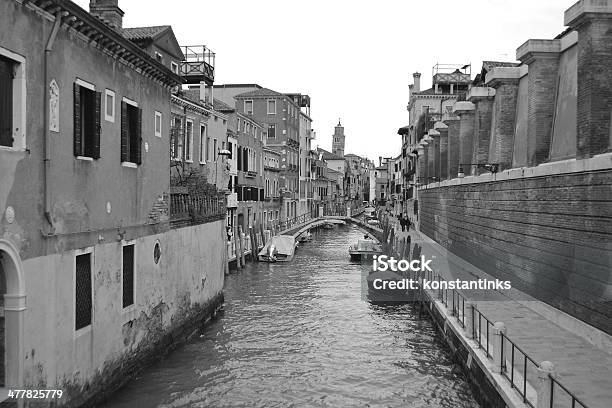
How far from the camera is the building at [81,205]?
23.5 feet

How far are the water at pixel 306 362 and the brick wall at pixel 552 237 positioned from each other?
99.3 inches

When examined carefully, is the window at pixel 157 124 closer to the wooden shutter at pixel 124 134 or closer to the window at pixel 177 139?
the wooden shutter at pixel 124 134

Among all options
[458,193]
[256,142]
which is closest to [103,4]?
[458,193]

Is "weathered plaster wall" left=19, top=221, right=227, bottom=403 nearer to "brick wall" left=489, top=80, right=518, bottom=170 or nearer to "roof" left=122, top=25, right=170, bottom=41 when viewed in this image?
"roof" left=122, top=25, right=170, bottom=41

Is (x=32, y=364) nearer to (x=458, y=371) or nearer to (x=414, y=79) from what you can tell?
(x=458, y=371)

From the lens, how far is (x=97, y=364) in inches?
371

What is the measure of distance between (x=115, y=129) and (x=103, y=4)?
530cm

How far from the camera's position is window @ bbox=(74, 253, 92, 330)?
880cm

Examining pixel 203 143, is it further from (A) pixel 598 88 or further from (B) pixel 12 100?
(B) pixel 12 100

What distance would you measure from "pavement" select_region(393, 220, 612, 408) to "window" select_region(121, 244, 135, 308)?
22.3ft

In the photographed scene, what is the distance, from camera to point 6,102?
7.05 m

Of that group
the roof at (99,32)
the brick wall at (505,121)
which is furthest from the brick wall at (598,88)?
the roof at (99,32)

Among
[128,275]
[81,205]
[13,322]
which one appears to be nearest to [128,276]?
[128,275]

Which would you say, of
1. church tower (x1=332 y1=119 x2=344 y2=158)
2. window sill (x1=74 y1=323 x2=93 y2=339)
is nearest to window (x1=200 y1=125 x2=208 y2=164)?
window sill (x1=74 y1=323 x2=93 y2=339)
